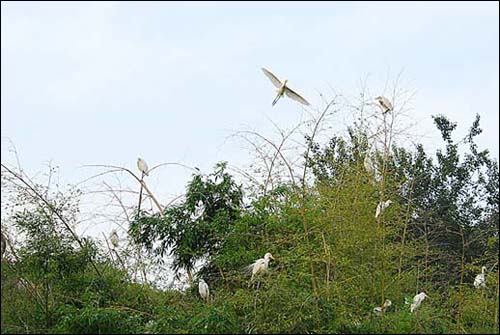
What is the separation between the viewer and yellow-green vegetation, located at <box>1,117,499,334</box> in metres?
6.04

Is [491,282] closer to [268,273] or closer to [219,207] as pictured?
[268,273]

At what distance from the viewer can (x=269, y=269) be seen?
6.88m

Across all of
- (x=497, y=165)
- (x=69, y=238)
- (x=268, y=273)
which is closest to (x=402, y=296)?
(x=268, y=273)

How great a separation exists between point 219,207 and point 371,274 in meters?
1.61

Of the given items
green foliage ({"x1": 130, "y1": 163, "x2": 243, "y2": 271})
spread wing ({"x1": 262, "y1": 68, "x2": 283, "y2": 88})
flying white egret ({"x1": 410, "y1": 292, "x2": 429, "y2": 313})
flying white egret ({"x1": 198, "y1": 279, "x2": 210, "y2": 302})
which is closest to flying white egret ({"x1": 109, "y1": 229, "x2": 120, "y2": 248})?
green foliage ({"x1": 130, "y1": 163, "x2": 243, "y2": 271})

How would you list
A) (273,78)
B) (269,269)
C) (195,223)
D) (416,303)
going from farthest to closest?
(195,223) < (273,78) < (269,269) < (416,303)

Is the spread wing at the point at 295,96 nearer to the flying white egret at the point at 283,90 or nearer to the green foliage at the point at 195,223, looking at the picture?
the flying white egret at the point at 283,90

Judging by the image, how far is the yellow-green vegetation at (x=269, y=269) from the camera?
6.04 meters

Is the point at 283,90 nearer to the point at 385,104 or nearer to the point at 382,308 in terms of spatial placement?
the point at 385,104

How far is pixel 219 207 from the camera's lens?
7.93 metres

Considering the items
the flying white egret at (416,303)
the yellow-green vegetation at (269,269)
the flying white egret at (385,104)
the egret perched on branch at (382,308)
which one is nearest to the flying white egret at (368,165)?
the yellow-green vegetation at (269,269)

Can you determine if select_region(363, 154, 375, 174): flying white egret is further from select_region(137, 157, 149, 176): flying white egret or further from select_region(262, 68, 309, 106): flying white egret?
select_region(137, 157, 149, 176): flying white egret

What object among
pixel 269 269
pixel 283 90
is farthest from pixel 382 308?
pixel 283 90

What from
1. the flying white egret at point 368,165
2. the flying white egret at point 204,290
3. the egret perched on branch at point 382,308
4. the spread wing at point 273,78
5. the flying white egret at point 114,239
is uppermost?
the spread wing at point 273,78
